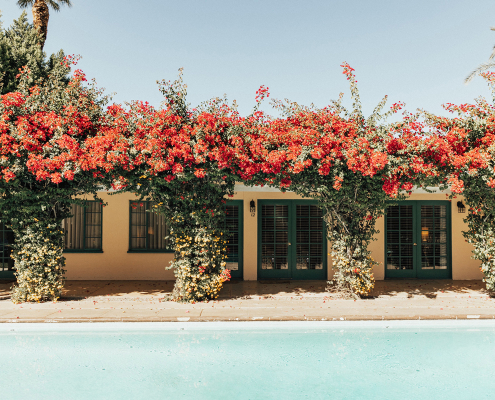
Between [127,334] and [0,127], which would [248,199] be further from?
[0,127]

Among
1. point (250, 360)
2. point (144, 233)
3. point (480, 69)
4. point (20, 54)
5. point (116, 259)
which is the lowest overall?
point (250, 360)

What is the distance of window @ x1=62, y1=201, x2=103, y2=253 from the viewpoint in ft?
37.4

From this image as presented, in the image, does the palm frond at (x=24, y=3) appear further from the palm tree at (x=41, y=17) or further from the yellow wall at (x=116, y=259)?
the yellow wall at (x=116, y=259)

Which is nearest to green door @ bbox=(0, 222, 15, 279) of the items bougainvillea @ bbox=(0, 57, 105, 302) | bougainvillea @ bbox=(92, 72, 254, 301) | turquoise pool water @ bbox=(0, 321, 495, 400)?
bougainvillea @ bbox=(0, 57, 105, 302)

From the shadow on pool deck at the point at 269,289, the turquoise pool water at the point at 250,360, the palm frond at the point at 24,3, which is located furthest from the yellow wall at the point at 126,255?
the palm frond at the point at 24,3

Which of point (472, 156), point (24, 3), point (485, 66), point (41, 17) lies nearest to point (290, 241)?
point (472, 156)

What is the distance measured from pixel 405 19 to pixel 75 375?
41.2ft

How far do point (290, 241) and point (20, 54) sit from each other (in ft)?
38.4

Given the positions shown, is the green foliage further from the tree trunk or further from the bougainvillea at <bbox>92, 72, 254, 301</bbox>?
the bougainvillea at <bbox>92, 72, 254, 301</bbox>

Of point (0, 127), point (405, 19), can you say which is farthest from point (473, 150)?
point (0, 127)

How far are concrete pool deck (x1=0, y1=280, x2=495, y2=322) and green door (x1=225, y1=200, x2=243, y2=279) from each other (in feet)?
3.42

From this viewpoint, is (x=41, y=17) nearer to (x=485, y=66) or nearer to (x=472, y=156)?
(x=472, y=156)

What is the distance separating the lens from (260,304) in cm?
797

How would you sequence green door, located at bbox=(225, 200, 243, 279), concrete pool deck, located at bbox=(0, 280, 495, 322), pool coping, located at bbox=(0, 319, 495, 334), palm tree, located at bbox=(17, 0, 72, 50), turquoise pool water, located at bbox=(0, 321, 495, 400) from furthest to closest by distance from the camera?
1. palm tree, located at bbox=(17, 0, 72, 50)
2. green door, located at bbox=(225, 200, 243, 279)
3. concrete pool deck, located at bbox=(0, 280, 495, 322)
4. pool coping, located at bbox=(0, 319, 495, 334)
5. turquoise pool water, located at bbox=(0, 321, 495, 400)
